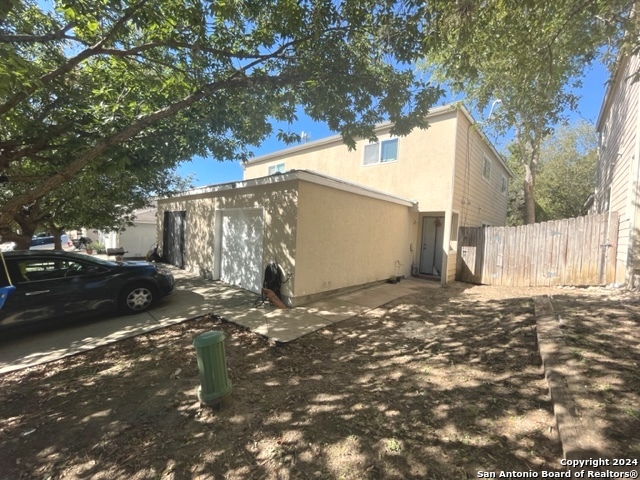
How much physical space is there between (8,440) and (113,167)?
437 centimetres

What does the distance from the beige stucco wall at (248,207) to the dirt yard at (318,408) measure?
236 cm

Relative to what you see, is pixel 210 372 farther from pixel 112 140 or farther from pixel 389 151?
pixel 389 151

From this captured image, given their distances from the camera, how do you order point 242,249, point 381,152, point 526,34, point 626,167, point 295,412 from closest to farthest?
point 295,412
point 526,34
point 626,167
point 242,249
point 381,152

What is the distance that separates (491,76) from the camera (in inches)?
283

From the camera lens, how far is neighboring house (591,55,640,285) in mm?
5508

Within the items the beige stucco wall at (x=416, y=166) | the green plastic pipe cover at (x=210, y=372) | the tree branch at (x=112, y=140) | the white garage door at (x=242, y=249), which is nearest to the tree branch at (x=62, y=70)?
the tree branch at (x=112, y=140)

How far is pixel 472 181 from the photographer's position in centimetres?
1030

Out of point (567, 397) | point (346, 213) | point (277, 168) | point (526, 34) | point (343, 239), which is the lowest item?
point (567, 397)

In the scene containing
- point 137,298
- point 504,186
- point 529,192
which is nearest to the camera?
point 137,298

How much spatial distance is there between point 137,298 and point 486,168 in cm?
1360

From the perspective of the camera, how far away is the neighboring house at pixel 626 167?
5.51 metres

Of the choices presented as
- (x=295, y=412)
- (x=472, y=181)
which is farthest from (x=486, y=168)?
(x=295, y=412)

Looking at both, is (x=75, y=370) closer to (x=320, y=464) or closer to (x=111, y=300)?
(x=111, y=300)

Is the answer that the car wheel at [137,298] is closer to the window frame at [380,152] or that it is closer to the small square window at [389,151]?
the window frame at [380,152]
